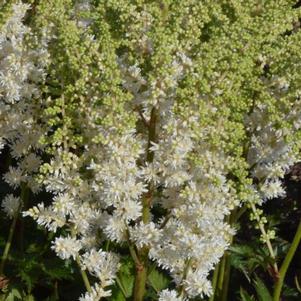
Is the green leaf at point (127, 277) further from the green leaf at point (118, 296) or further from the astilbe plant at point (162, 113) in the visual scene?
the astilbe plant at point (162, 113)

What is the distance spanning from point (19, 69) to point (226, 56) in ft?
2.70

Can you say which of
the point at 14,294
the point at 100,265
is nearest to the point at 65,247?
the point at 100,265

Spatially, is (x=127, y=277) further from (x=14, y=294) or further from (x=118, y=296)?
(x=14, y=294)

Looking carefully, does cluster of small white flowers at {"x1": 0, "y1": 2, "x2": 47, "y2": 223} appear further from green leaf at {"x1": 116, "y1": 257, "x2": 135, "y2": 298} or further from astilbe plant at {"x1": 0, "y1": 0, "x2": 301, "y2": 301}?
green leaf at {"x1": 116, "y1": 257, "x2": 135, "y2": 298}

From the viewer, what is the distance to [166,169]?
2.90 m

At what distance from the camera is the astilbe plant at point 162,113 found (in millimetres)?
2832

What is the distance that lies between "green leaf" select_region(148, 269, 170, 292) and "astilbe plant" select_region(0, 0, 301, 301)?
0.43 meters

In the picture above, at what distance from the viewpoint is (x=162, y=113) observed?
2.96 metres

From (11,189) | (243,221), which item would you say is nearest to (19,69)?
(11,189)

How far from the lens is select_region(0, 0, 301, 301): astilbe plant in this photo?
2832 millimetres

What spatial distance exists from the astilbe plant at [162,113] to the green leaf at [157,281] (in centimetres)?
43

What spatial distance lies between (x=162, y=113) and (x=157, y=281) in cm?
105

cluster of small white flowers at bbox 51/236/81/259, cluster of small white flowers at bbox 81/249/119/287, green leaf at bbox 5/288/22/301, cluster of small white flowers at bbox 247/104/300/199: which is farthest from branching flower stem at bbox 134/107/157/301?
green leaf at bbox 5/288/22/301

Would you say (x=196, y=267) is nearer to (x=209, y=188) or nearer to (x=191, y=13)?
(x=209, y=188)
